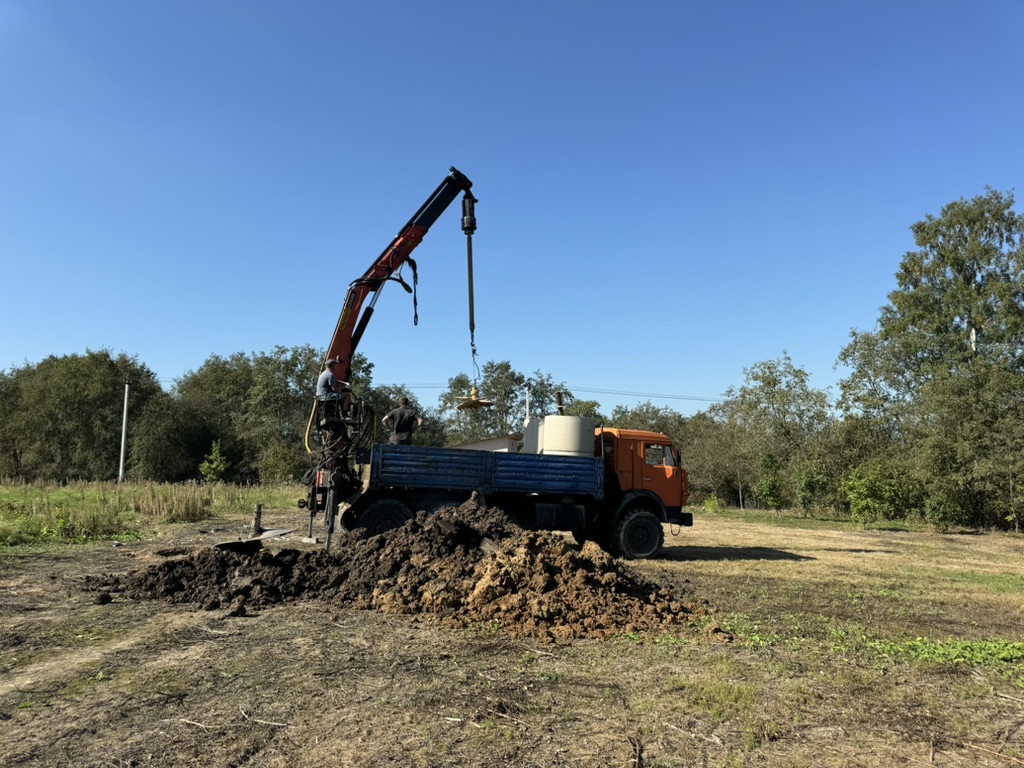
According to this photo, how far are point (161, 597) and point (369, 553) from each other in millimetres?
2407

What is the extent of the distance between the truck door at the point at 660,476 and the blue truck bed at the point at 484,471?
1.15 metres

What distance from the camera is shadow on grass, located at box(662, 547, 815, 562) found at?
13.7 meters

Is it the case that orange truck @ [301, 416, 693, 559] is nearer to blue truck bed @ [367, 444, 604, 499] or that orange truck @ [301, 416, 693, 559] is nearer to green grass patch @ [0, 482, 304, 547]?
blue truck bed @ [367, 444, 604, 499]

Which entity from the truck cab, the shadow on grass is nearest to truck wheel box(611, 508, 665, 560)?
the truck cab

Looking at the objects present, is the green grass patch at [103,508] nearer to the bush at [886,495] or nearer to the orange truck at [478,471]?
the orange truck at [478,471]

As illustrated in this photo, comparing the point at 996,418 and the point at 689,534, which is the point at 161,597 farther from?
the point at 996,418

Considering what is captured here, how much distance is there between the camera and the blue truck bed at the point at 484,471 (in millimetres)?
11766

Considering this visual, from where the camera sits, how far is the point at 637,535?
43.8 ft

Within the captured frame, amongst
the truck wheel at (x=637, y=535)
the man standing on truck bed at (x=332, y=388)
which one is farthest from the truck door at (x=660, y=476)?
the man standing on truck bed at (x=332, y=388)

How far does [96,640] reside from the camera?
643cm

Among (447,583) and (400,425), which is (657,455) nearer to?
(400,425)

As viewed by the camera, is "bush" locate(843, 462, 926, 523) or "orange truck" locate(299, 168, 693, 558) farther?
"bush" locate(843, 462, 926, 523)

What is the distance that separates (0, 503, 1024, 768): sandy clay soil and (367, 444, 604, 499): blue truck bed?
1.28 metres

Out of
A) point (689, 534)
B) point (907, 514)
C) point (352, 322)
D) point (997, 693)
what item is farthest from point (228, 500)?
point (907, 514)
